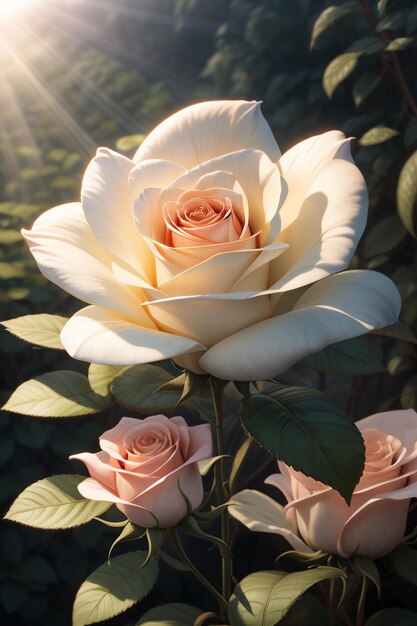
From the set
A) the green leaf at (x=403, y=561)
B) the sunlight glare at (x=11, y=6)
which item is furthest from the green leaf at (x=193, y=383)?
the sunlight glare at (x=11, y=6)

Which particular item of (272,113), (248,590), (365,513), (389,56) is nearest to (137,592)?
(248,590)

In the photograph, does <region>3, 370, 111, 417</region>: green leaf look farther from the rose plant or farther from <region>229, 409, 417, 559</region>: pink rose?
<region>229, 409, 417, 559</region>: pink rose

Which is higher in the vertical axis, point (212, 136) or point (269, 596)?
point (212, 136)

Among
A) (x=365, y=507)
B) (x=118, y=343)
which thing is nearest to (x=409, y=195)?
(x=365, y=507)

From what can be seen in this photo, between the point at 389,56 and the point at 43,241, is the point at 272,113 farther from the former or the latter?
the point at 43,241

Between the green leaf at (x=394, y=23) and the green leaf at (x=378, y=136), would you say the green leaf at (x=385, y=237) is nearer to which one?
the green leaf at (x=378, y=136)

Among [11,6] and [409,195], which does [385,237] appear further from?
[11,6]

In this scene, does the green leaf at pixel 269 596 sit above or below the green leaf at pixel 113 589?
above
